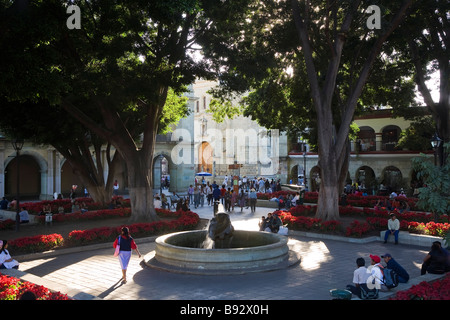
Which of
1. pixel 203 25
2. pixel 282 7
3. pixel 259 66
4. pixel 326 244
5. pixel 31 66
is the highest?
pixel 282 7

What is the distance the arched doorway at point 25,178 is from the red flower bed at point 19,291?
3036 centimetres

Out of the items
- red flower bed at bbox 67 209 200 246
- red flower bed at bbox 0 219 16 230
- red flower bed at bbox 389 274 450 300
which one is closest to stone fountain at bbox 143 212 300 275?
red flower bed at bbox 67 209 200 246

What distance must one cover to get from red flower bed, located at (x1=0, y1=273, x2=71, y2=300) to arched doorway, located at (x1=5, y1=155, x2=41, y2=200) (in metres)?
30.4

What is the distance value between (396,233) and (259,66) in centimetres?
875

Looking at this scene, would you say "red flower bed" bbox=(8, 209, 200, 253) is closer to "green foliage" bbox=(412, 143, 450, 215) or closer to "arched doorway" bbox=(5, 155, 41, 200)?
"green foliage" bbox=(412, 143, 450, 215)

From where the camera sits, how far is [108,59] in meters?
14.6

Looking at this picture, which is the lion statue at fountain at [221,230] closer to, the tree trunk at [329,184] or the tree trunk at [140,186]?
the tree trunk at [140,186]

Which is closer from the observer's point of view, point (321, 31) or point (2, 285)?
point (2, 285)

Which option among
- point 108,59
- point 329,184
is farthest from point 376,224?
point 108,59

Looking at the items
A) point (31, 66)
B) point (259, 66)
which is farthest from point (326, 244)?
point (31, 66)

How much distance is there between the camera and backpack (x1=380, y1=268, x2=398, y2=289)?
852 centimetres

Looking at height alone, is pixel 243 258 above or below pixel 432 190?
below

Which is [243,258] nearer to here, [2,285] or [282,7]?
[2,285]

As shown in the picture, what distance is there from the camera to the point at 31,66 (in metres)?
11.2
